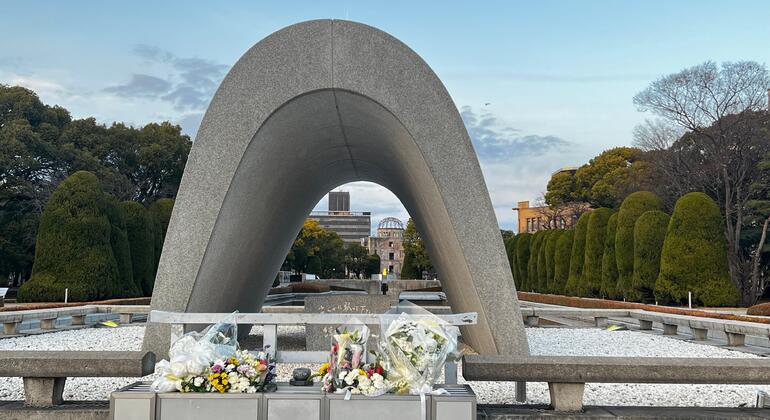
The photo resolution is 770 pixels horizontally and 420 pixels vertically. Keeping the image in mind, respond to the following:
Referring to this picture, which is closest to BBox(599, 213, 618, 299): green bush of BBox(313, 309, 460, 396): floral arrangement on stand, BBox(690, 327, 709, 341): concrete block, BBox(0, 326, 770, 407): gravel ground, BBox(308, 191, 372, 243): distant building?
BBox(0, 326, 770, 407): gravel ground

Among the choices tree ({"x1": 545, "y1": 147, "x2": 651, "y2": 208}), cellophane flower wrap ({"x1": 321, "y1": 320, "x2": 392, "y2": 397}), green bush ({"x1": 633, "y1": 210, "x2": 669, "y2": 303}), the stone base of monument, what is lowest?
the stone base of monument

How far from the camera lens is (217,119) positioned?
21.9 feet

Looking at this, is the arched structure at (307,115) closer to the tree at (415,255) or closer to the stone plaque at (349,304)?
the stone plaque at (349,304)

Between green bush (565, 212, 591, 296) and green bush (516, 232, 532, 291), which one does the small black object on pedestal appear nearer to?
green bush (565, 212, 591, 296)

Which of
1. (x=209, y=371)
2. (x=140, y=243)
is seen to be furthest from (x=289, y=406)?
(x=140, y=243)

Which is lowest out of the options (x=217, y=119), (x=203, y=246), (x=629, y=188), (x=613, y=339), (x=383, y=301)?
(x=613, y=339)

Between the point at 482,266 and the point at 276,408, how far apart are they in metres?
3.06

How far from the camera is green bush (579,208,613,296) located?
26875 millimetres

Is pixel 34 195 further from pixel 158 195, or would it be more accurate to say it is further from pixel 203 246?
pixel 203 246

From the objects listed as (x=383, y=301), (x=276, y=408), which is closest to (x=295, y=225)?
(x=383, y=301)

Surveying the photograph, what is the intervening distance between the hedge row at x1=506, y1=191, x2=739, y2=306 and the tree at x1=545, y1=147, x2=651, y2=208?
9.17 metres

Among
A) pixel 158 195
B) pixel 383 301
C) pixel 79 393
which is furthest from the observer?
pixel 158 195

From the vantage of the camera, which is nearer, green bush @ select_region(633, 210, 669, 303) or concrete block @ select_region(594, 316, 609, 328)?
concrete block @ select_region(594, 316, 609, 328)

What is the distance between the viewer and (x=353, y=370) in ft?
13.1
